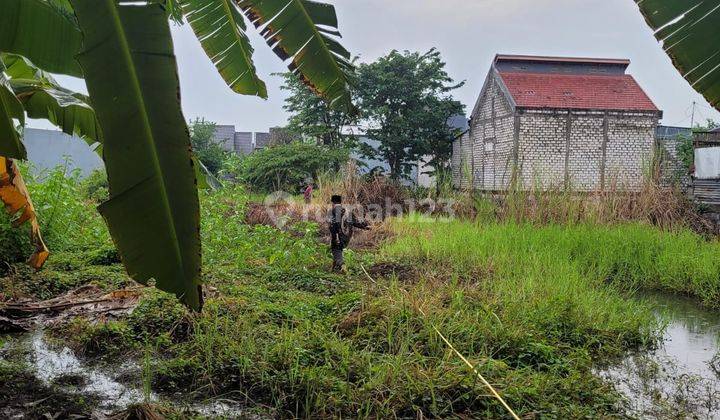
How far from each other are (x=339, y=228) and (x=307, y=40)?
2.63 meters

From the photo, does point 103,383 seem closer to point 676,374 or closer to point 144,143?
point 144,143

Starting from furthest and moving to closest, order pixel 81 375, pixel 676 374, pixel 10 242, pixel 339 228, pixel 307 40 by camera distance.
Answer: pixel 339 228
pixel 10 242
pixel 676 374
pixel 81 375
pixel 307 40

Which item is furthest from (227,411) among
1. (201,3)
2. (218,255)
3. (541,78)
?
(541,78)

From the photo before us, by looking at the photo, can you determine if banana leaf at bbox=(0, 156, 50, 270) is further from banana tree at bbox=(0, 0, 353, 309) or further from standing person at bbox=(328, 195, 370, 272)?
standing person at bbox=(328, 195, 370, 272)

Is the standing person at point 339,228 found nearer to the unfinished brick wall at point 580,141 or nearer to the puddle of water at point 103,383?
the puddle of water at point 103,383

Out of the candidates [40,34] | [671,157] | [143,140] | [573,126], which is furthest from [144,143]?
[671,157]

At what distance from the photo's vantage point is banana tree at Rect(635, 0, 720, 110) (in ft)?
3.92

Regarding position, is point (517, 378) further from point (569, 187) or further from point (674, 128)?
point (674, 128)

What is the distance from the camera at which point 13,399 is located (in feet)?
6.49

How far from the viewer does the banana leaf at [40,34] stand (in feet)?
5.05

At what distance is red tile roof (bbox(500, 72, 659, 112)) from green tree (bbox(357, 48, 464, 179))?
2142 millimetres

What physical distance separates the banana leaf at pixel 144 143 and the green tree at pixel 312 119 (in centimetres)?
1238

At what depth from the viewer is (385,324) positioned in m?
2.97

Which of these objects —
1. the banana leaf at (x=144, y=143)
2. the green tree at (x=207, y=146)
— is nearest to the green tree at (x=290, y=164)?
the green tree at (x=207, y=146)
